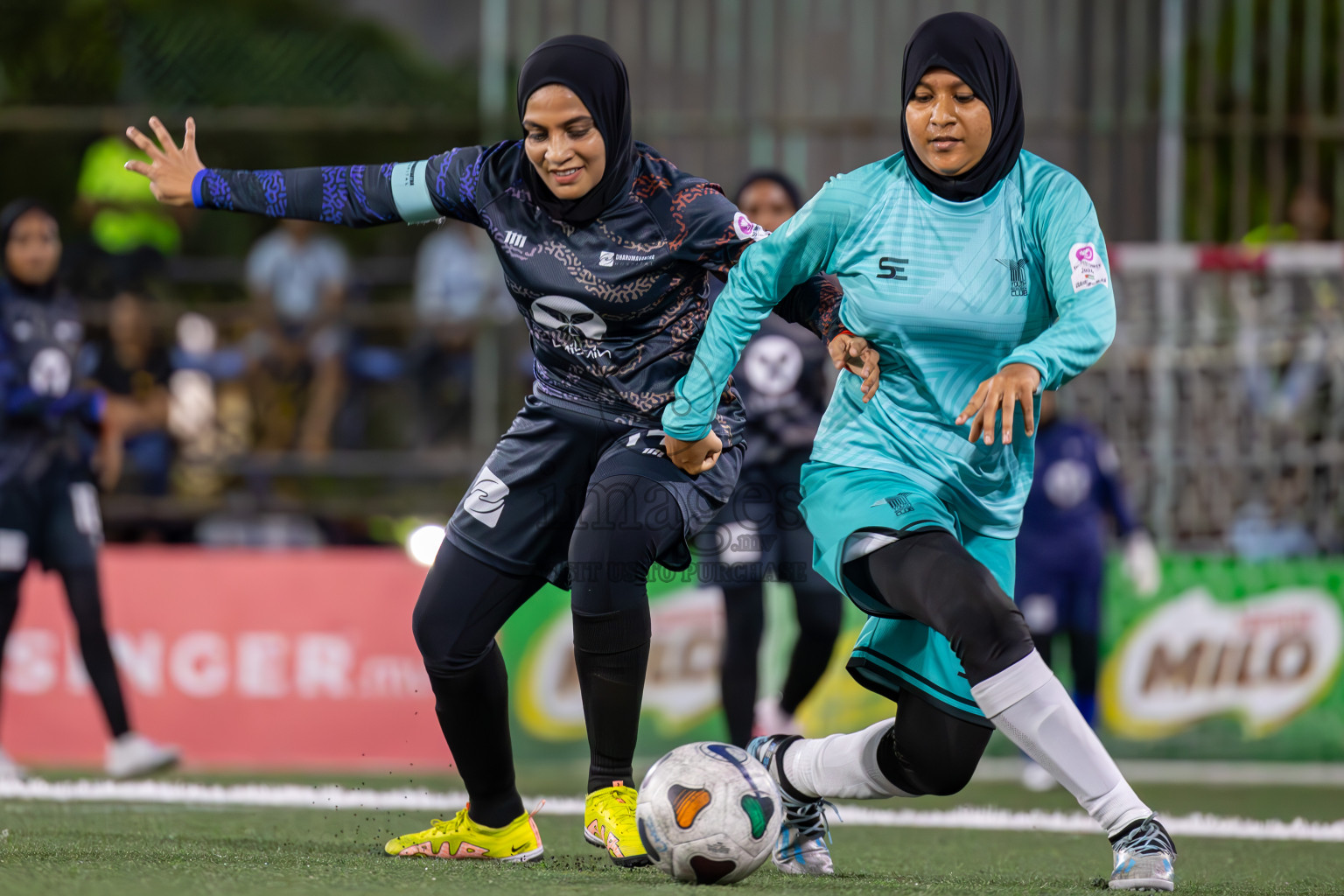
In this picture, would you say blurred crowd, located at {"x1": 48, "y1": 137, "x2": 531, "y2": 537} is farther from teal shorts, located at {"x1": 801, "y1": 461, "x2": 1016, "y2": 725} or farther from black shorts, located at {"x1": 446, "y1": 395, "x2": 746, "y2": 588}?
teal shorts, located at {"x1": 801, "y1": 461, "x2": 1016, "y2": 725}

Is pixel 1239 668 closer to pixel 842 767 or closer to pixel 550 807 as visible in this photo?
pixel 550 807

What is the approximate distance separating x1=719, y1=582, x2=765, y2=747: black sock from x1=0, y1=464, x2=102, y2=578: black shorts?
3.14 meters

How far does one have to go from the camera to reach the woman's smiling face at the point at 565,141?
4.47 meters

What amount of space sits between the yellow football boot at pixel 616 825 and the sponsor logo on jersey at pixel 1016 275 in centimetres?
167

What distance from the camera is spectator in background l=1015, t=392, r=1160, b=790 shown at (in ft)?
29.2

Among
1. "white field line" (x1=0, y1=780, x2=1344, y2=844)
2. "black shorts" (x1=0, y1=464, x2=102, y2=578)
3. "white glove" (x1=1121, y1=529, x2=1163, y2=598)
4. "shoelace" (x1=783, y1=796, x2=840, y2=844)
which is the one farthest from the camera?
"white glove" (x1=1121, y1=529, x2=1163, y2=598)

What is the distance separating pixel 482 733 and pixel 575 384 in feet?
3.40

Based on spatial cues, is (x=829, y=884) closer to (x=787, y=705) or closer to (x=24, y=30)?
(x=787, y=705)

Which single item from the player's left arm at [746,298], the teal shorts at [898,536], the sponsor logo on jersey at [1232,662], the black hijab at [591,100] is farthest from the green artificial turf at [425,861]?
the sponsor logo on jersey at [1232,662]

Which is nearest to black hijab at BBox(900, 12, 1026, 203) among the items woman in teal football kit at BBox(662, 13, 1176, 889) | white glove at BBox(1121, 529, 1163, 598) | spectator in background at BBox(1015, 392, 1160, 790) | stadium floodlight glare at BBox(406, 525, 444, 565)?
woman in teal football kit at BBox(662, 13, 1176, 889)

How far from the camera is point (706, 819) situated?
4086mm

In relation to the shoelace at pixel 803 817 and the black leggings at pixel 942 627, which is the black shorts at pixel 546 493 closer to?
the black leggings at pixel 942 627

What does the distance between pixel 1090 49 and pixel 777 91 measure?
6.31ft

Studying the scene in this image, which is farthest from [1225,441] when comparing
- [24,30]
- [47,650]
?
[24,30]
